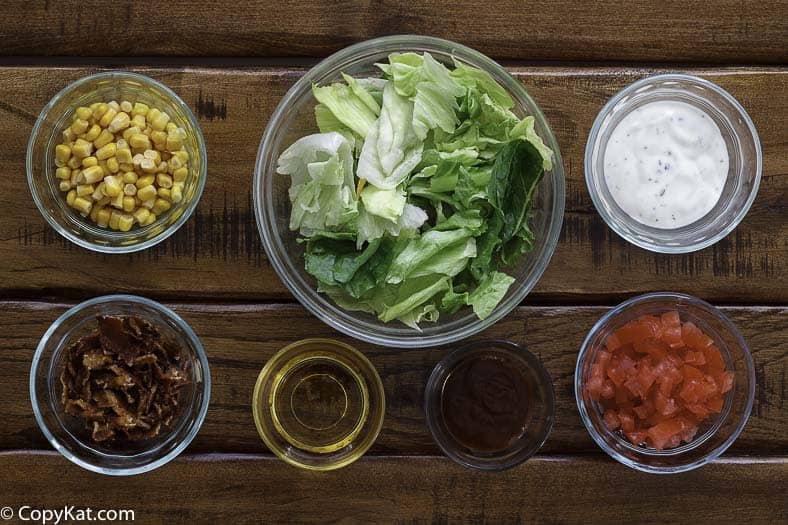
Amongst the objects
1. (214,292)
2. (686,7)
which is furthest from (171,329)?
(686,7)

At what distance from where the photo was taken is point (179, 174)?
202 centimetres

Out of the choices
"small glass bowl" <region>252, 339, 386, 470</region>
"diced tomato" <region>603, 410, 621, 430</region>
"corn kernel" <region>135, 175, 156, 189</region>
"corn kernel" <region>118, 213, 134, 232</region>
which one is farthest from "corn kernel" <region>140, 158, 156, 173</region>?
"diced tomato" <region>603, 410, 621, 430</region>

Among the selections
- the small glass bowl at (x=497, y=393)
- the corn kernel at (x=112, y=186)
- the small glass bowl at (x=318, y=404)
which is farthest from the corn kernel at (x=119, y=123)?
the small glass bowl at (x=497, y=393)

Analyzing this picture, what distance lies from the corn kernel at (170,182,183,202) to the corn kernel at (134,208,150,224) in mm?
76

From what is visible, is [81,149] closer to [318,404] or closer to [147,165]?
[147,165]

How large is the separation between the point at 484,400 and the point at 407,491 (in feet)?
1.10

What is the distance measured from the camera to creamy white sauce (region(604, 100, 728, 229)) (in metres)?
2.00

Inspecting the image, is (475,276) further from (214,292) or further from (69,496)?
(69,496)

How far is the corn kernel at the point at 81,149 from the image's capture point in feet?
6.49

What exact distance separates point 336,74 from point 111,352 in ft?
2.98

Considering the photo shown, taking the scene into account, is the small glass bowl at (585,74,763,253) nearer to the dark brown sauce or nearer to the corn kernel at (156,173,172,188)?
the dark brown sauce

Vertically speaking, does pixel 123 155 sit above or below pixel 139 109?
below

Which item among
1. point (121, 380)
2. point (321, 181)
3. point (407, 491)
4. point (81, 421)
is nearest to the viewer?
point (321, 181)

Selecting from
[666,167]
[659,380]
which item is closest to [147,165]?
[666,167]
